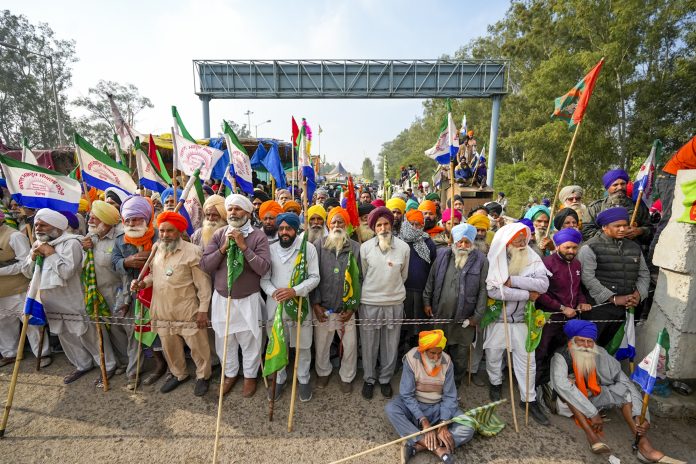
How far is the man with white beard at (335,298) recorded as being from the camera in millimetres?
3451

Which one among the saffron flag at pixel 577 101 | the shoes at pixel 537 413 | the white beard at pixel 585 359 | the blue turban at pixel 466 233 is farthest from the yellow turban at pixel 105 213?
the saffron flag at pixel 577 101

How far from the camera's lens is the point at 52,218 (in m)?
3.46

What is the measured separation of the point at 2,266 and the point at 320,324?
3.86m

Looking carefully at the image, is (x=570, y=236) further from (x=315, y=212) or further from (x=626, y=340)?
(x=315, y=212)

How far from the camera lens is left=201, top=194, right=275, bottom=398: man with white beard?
3.27m

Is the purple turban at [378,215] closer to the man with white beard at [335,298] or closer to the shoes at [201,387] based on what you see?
the man with white beard at [335,298]

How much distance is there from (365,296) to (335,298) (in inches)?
13.5

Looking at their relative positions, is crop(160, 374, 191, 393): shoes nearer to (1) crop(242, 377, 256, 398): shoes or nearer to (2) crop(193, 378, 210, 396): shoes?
(2) crop(193, 378, 210, 396): shoes

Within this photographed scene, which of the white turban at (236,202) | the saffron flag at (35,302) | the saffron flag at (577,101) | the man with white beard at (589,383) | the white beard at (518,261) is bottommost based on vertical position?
the man with white beard at (589,383)

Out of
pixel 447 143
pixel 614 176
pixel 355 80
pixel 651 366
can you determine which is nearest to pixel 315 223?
pixel 447 143

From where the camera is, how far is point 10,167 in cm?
344

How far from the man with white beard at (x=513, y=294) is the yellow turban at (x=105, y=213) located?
171 inches

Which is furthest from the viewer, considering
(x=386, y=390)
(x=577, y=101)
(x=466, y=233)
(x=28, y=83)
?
(x=28, y=83)

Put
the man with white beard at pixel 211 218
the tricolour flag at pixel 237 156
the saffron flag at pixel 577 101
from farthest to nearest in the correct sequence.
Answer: the tricolour flag at pixel 237 156
the saffron flag at pixel 577 101
the man with white beard at pixel 211 218
